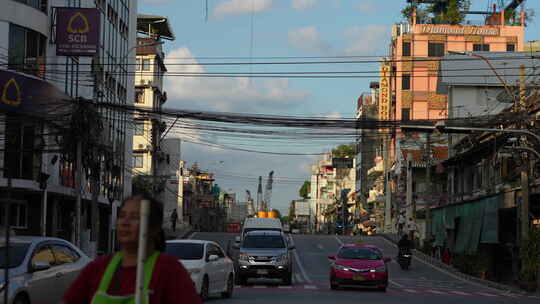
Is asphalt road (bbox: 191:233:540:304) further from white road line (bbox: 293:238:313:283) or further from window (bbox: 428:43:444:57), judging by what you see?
window (bbox: 428:43:444:57)

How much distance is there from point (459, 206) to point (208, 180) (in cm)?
12753

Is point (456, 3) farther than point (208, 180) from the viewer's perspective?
No

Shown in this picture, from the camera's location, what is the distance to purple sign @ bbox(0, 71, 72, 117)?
1490 inches

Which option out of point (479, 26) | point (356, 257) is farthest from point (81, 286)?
point (479, 26)

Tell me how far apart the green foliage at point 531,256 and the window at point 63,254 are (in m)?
21.8

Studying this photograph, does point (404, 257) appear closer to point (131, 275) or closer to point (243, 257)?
point (243, 257)

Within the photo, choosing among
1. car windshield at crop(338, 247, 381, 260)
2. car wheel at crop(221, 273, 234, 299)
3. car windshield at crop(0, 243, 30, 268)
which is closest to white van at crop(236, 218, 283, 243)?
car windshield at crop(338, 247, 381, 260)

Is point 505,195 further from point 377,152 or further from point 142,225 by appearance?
point 377,152

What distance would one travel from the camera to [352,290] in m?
30.4

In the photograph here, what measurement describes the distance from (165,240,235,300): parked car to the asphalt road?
47 centimetres

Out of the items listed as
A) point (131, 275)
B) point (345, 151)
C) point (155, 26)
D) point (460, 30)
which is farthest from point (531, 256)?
point (345, 151)

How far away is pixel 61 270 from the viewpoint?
1524 centimetres

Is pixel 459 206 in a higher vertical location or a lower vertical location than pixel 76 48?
lower

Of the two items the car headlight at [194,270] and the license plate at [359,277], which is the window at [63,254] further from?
the license plate at [359,277]
